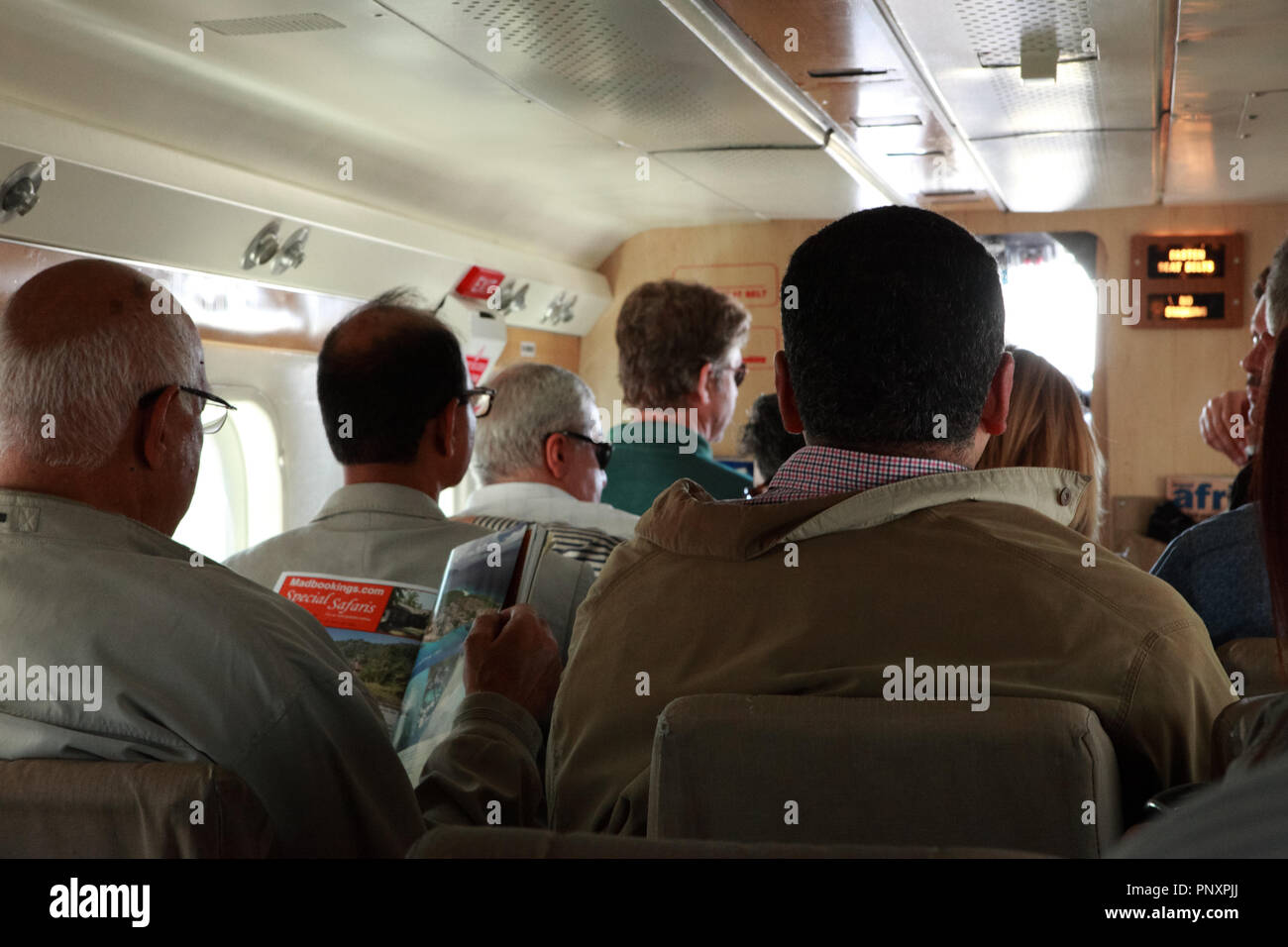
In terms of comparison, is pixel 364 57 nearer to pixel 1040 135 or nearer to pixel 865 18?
pixel 865 18

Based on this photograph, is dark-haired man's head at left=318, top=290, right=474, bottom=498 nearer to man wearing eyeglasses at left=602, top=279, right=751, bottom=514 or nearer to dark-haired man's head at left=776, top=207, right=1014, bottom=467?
dark-haired man's head at left=776, top=207, right=1014, bottom=467

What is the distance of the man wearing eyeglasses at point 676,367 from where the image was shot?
4434mm

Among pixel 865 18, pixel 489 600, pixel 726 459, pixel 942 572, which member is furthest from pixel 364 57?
pixel 726 459

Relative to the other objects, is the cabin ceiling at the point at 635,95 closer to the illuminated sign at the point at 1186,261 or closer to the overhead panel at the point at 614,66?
the overhead panel at the point at 614,66

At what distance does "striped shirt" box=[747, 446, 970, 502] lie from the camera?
5.49ft

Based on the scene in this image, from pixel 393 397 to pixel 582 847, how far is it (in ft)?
6.28

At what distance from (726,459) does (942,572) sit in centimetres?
538

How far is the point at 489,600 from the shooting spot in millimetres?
1842

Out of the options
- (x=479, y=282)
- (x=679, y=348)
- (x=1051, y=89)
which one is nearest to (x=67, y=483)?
(x=679, y=348)

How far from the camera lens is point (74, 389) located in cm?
178

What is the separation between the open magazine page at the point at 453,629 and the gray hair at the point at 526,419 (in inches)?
63.6

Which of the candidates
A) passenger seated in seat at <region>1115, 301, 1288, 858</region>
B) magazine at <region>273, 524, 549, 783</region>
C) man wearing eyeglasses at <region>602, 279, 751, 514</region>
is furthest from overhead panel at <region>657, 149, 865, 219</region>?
passenger seated in seat at <region>1115, 301, 1288, 858</region>

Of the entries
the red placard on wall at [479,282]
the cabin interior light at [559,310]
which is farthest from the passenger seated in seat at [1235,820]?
the cabin interior light at [559,310]

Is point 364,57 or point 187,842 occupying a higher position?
point 364,57
